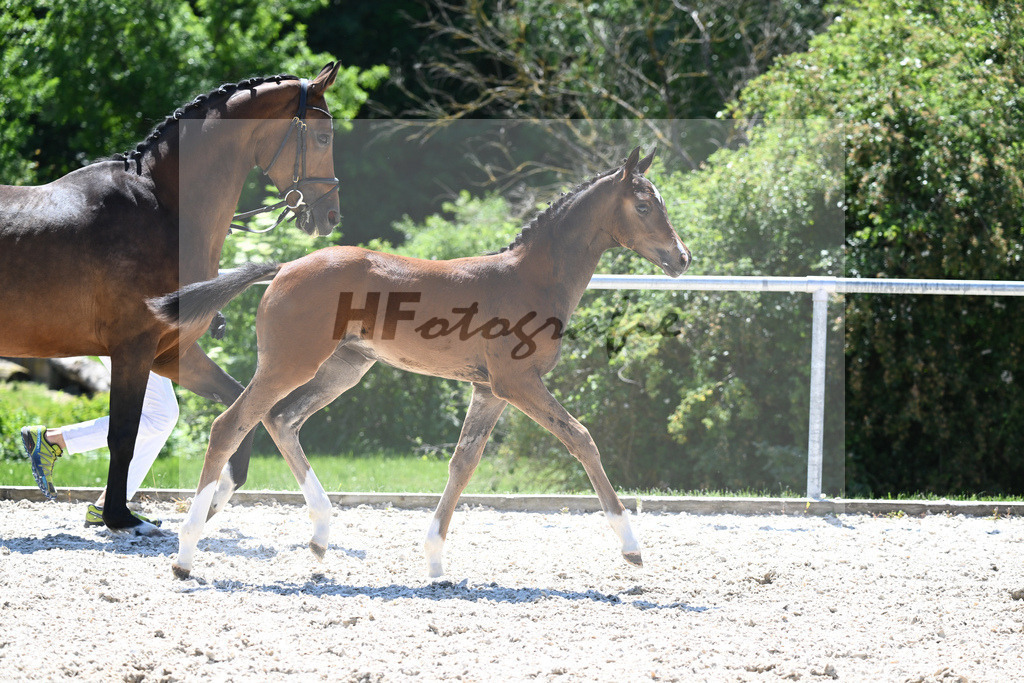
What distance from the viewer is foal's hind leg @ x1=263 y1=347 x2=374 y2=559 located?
4.46 meters

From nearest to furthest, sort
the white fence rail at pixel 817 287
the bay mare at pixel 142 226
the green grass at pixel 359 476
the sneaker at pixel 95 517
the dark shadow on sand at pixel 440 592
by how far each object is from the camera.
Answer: the dark shadow on sand at pixel 440 592 → the bay mare at pixel 142 226 → the sneaker at pixel 95 517 → the white fence rail at pixel 817 287 → the green grass at pixel 359 476

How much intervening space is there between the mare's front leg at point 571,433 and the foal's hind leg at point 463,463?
229 mm

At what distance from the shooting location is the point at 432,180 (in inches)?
615

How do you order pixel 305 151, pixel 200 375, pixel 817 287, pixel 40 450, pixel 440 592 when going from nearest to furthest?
pixel 440 592
pixel 305 151
pixel 200 375
pixel 40 450
pixel 817 287

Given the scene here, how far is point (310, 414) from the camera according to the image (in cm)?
455

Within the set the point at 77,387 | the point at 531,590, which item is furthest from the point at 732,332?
the point at 77,387

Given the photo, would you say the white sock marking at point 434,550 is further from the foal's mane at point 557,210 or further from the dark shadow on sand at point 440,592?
the foal's mane at point 557,210

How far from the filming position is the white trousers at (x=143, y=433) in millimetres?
5371

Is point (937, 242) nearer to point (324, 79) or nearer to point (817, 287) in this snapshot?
point (817, 287)

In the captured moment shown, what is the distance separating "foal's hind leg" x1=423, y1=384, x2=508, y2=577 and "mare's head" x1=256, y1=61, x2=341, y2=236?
1.32 meters

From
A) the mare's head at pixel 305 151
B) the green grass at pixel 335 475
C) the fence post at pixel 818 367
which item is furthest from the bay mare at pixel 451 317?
the green grass at pixel 335 475

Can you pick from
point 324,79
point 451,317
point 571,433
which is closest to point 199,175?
point 324,79

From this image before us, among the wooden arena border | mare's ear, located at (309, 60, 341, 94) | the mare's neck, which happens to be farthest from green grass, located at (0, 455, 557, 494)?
mare's ear, located at (309, 60, 341, 94)

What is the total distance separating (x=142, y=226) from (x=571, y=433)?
2.47 metres
